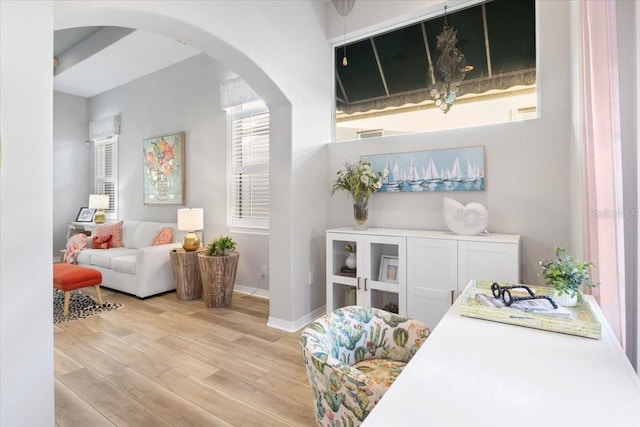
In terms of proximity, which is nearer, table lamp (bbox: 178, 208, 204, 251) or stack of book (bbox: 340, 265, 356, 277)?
stack of book (bbox: 340, 265, 356, 277)

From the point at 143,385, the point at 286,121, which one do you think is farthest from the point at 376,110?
the point at 143,385

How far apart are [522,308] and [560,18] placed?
2363 millimetres

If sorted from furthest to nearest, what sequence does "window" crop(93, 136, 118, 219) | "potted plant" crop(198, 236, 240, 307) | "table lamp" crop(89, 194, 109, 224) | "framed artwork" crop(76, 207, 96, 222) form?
1. "framed artwork" crop(76, 207, 96, 222)
2. "window" crop(93, 136, 118, 219)
3. "table lamp" crop(89, 194, 109, 224)
4. "potted plant" crop(198, 236, 240, 307)

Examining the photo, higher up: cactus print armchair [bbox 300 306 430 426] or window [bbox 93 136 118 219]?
window [bbox 93 136 118 219]

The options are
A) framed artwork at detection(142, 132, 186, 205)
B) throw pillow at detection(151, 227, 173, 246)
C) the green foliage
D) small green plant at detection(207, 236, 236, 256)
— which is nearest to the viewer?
the green foliage

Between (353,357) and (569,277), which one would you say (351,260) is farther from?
(569,277)

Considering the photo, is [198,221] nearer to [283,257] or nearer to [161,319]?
[161,319]

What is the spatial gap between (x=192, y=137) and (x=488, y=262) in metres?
4.15

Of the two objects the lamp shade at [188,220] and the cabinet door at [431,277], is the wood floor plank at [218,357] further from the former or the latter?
the lamp shade at [188,220]

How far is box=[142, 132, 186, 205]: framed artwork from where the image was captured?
486 cm

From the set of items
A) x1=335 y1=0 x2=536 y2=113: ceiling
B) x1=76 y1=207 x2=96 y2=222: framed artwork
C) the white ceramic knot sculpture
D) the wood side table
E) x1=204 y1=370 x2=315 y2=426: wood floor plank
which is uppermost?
x1=335 y1=0 x2=536 y2=113: ceiling

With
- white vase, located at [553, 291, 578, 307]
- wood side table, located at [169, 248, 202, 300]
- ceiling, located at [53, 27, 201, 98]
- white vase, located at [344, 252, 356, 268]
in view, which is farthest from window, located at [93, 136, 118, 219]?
white vase, located at [553, 291, 578, 307]

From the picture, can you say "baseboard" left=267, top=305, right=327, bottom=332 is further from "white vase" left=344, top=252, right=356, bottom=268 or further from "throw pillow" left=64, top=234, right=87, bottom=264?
"throw pillow" left=64, top=234, right=87, bottom=264

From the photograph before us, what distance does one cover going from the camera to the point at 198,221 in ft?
13.7
